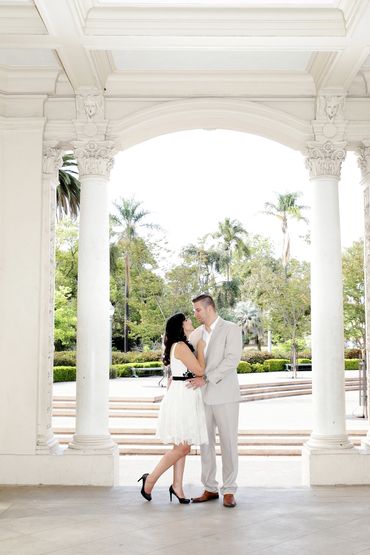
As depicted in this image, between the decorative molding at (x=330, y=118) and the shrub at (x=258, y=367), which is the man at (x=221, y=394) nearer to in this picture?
the decorative molding at (x=330, y=118)

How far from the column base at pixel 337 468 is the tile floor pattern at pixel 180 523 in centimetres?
38

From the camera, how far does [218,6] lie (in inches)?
260

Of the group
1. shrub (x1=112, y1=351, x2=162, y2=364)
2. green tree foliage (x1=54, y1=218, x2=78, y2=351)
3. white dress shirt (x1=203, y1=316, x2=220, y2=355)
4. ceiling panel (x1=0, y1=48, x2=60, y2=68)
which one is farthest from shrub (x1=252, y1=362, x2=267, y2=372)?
white dress shirt (x1=203, y1=316, x2=220, y2=355)

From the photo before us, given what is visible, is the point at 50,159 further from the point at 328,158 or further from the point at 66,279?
the point at 66,279

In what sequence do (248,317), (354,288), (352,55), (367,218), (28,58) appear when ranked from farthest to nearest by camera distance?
1. (248,317)
2. (354,288)
3. (367,218)
4. (28,58)
5. (352,55)

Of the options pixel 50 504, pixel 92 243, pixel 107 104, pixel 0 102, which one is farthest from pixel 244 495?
pixel 0 102

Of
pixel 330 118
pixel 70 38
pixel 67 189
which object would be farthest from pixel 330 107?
pixel 67 189

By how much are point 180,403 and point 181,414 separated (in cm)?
11

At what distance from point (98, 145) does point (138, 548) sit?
16.8ft

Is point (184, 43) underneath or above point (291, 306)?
above

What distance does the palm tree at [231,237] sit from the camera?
4753cm

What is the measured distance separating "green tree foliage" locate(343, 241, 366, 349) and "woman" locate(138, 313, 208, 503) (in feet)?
70.2

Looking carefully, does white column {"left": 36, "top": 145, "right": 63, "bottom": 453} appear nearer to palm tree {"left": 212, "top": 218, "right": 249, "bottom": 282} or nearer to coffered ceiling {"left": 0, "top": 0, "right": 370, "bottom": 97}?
coffered ceiling {"left": 0, "top": 0, "right": 370, "bottom": 97}

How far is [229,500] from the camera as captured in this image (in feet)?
19.9
